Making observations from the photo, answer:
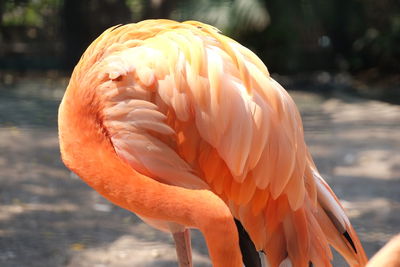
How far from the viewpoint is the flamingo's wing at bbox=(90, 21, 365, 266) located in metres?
2.38

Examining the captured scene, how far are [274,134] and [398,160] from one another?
10.9 ft

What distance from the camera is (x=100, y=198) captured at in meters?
4.70

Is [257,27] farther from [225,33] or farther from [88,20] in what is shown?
[88,20]

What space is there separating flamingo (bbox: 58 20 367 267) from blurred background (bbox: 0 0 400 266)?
1.26 m

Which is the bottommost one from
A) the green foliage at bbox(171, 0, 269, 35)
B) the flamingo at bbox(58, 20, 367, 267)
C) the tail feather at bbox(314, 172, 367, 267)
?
the green foliage at bbox(171, 0, 269, 35)

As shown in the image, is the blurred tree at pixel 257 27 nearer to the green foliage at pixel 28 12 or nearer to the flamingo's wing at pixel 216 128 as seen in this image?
the green foliage at pixel 28 12

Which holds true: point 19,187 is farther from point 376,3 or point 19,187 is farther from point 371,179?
point 376,3

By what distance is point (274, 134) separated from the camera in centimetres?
243

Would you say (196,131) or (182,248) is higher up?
(196,131)

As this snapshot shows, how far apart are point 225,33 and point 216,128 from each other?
22.8ft

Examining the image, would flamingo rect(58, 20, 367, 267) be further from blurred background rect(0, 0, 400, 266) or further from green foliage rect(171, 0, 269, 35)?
green foliage rect(171, 0, 269, 35)

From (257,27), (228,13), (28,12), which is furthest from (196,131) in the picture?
(28,12)

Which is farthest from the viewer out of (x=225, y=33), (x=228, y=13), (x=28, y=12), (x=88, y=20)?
(x=28, y=12)

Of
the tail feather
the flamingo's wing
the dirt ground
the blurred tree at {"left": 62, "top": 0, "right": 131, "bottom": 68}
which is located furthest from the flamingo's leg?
the blurred tree at {"left": 62, "top": 0, "right": 131, "bottom": 68}
